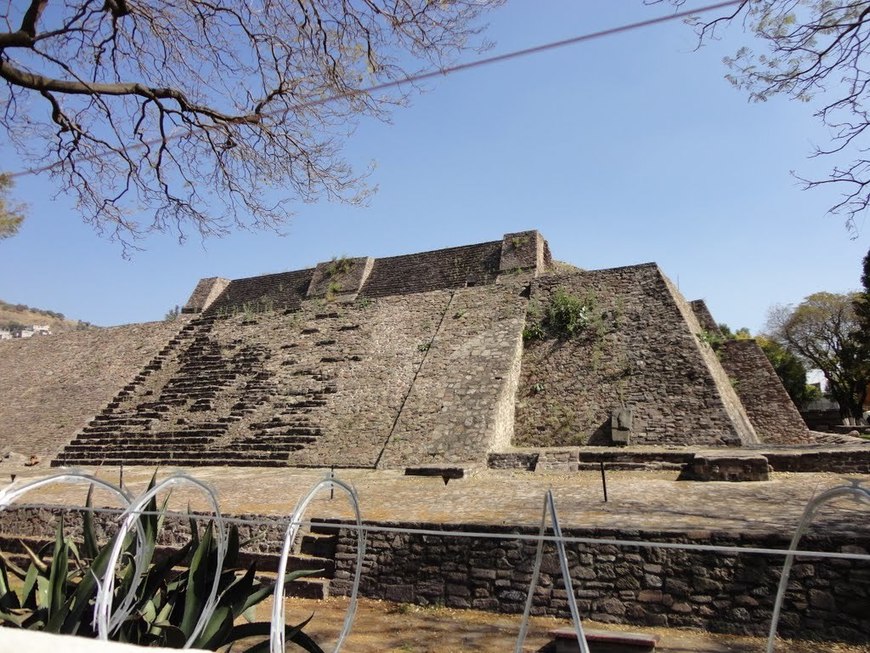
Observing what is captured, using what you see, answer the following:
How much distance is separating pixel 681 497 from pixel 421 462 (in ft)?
15.0

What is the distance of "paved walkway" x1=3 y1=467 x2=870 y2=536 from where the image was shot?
16.8ft

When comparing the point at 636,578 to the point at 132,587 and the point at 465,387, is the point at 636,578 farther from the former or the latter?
the point at 465,387

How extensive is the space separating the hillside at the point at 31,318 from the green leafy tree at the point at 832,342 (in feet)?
217

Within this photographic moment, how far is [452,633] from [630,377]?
7.84 meters

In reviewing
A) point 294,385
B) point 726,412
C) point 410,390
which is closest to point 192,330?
point 294,385

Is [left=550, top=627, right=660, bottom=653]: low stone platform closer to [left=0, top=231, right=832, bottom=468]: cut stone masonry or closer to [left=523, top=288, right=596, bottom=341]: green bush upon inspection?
[left=0, top=231, right=832, bottom=468]: cut stone masonry

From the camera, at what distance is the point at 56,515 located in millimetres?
7434

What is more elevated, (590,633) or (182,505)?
(182,505)

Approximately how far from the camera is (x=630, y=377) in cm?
1130

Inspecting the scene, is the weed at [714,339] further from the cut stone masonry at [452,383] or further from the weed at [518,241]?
the weed at [518,241]

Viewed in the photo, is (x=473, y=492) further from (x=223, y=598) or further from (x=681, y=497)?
(x=223, y=598)

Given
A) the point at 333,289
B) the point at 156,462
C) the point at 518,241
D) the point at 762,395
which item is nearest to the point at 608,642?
the point at 156,462

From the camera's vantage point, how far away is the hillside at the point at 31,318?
64562 mm

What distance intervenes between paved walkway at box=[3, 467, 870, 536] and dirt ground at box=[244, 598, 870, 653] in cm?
78
